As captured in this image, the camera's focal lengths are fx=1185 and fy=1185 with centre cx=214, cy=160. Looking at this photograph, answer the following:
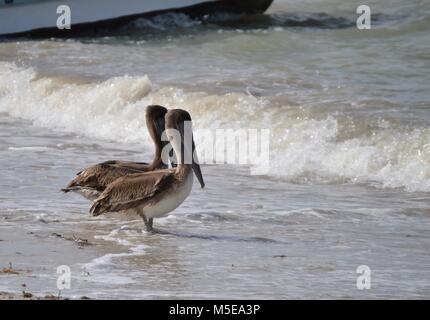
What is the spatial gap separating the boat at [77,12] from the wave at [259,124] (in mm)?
4242

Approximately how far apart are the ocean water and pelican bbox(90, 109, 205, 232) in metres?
0.23

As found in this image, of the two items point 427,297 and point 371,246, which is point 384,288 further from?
point 371,246

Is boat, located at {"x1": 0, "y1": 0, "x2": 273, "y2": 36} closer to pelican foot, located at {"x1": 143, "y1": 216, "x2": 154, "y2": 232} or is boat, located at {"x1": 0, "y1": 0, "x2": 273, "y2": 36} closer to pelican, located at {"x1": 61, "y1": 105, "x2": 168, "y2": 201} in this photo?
pelican, located at {"x1": 61, "y1": 105, "x2": 168, "y2": 201}

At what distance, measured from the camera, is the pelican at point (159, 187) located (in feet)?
27.7

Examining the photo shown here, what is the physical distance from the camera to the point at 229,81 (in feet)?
53.7

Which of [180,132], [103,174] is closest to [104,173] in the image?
[103,174]

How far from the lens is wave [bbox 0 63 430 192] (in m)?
11.9

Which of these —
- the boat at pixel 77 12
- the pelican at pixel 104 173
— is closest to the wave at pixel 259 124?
the pelican at pixel 104 173

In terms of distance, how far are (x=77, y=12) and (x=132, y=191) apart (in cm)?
1585

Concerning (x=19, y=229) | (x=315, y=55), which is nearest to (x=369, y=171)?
(x=19, y=229)

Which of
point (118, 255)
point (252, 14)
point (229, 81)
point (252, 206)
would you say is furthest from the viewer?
point (252, 14)

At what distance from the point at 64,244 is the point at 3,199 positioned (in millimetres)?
1772

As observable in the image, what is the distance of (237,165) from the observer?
12.3m

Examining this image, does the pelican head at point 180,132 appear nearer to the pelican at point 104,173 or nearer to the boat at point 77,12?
the pelican at point 104,173
